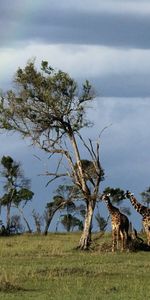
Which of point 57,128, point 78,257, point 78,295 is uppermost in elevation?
point 57,128

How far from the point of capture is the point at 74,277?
749 inches

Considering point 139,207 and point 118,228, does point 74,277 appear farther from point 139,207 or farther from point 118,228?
point 139,207

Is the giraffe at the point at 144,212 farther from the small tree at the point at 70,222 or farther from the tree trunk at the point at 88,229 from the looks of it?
the small tree at the point at 70,222

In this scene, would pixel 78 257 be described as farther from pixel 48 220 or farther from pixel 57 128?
pixel 48 220

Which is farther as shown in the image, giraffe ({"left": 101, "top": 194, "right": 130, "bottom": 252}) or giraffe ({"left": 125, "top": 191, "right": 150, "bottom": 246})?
giraffe ({"left": 125, "top": 191, "right": 150, "bottom": 246})

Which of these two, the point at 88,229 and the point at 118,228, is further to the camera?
the point at 88,229

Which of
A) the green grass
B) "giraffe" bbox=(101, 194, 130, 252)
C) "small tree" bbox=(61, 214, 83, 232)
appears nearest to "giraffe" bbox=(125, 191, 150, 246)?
"giraffe" bbox=(101, 194, 130, 252)

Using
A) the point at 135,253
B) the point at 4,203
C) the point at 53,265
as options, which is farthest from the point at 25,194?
the point at 53,265

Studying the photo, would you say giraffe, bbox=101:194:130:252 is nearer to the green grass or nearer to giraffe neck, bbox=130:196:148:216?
giraffe neck, bbox=130:196:148:216

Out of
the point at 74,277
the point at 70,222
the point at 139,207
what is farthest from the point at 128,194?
the point at 70,222

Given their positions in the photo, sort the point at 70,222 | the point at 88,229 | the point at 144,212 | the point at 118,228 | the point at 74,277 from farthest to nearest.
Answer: the point at 70,222
the point at 88,229
the point at 144,212
the point at 118,228
the point at 74,277

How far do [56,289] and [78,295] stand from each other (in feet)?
3.72

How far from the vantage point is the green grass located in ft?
52.3

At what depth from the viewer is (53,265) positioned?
74.1 feet
